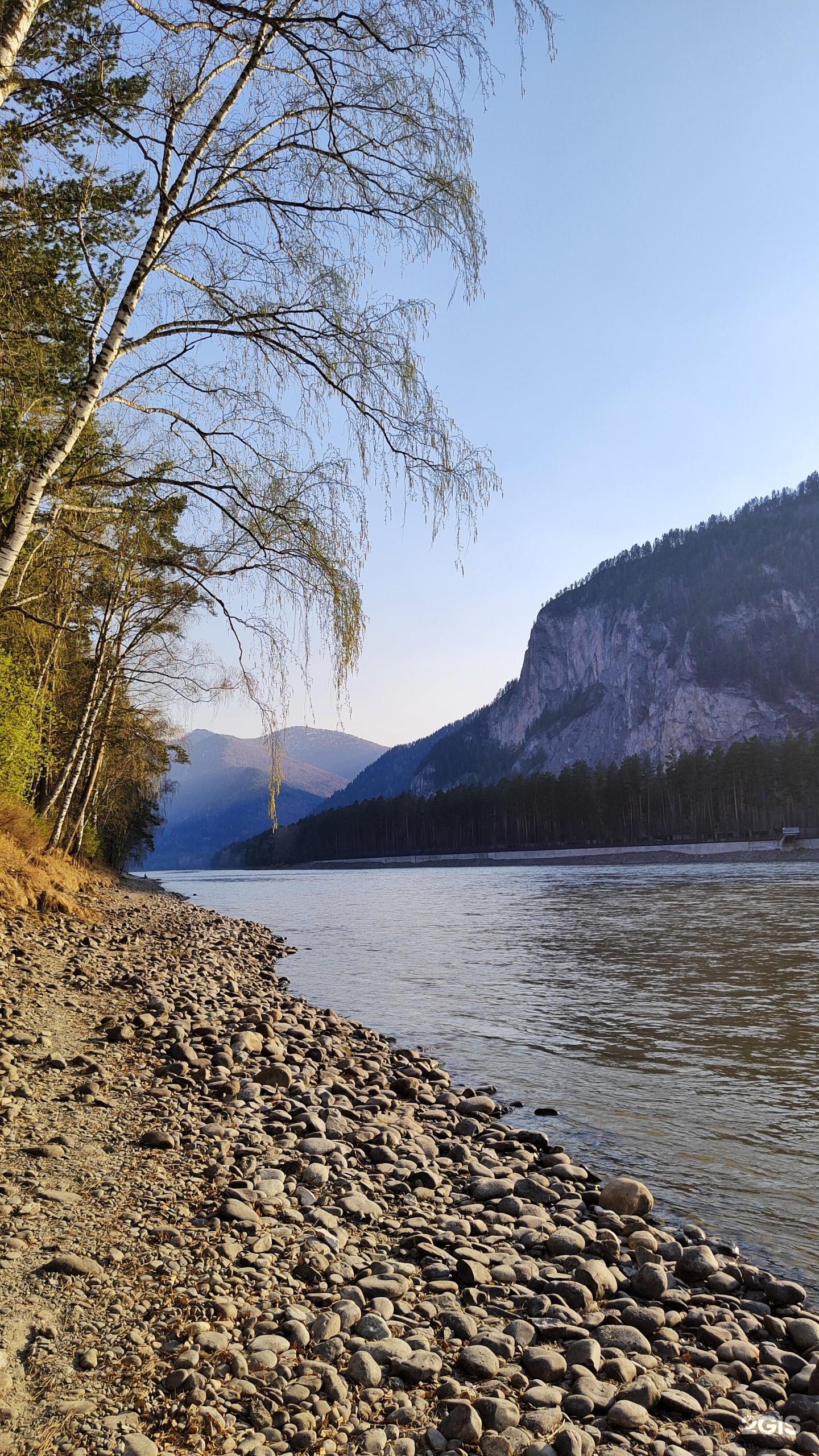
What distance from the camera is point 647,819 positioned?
127188 mm

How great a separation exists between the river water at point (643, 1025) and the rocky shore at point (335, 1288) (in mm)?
1112

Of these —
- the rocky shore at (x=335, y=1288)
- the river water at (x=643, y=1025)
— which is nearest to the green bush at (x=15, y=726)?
the river water at (x=643, y=1025)

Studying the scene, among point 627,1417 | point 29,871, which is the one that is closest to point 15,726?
point 29,871

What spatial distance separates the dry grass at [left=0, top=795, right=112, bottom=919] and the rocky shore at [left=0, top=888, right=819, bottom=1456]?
330 inches

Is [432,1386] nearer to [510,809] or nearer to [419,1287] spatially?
[419,1287]

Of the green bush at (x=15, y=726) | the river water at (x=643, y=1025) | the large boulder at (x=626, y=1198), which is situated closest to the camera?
the large boulder at (x=626, y=1198)

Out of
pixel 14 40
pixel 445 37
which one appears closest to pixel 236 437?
pixel 14 40

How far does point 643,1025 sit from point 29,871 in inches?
523

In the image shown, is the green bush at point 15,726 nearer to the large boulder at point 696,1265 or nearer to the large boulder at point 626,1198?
the large boulder at point 626,1198

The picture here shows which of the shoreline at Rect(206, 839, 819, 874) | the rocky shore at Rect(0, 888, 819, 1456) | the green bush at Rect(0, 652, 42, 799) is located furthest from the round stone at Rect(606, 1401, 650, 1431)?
the shoreline at Rect(206, 839, 819, 874)

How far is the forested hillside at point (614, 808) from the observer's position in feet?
368

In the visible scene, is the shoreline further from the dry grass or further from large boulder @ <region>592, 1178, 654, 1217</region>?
large boulder @ <region>592, 1178, 654, 1217</region>

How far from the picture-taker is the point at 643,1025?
1323cm

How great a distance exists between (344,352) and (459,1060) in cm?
946
